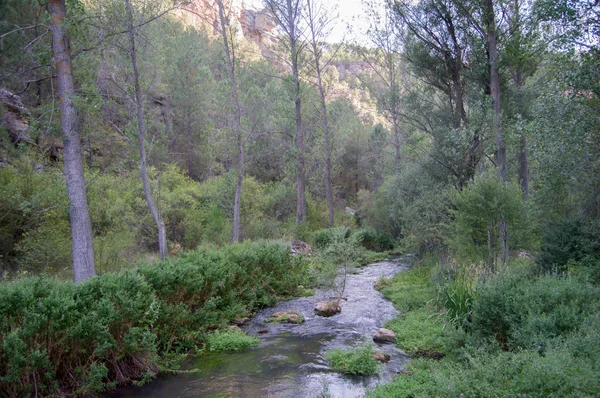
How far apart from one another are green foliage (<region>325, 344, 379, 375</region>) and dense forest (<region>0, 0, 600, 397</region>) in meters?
0.70

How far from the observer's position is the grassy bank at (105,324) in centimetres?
530

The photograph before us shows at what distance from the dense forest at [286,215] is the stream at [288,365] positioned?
48 centimetres

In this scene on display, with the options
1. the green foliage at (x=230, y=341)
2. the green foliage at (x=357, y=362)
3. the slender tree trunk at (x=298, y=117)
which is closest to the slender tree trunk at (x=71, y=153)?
the green foliage at (x=230, y=341)

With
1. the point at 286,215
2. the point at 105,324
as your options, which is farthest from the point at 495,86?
the point at 286,215

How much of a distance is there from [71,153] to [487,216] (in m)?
9.96

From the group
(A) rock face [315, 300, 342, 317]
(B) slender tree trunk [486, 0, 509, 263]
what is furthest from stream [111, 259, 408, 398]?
(B) slender tree trunk [486, 0, 509, 263]

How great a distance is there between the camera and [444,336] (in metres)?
A: 7.74

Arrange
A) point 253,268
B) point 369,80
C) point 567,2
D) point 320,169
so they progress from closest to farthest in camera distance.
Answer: point 567,2 → point 253,268 → point 369,80 → point 320,169

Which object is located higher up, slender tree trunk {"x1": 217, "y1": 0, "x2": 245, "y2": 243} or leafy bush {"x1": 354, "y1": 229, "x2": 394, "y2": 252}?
slender tree trunk {"x1": 217, "y1": 0, "x2": 245, "y2": 243}

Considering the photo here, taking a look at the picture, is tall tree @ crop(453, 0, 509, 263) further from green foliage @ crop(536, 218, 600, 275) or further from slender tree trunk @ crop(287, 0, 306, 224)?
slender tree trunk @ crop(287, 0, 306, 224)

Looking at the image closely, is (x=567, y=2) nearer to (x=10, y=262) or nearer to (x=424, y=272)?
(x=424, y=272)

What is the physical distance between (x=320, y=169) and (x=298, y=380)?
2613cm

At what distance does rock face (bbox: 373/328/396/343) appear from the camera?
8562 millimetres

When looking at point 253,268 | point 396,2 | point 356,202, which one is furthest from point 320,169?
point 253,268
